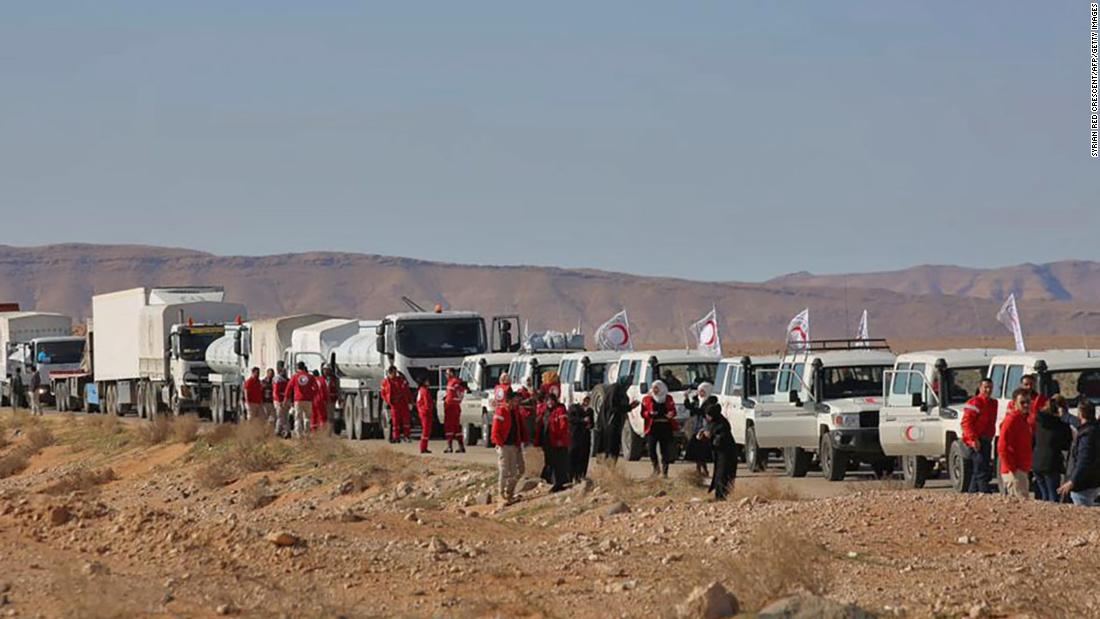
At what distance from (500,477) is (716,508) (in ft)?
14.9

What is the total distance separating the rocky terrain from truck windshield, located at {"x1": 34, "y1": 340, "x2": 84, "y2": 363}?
40.0 metres

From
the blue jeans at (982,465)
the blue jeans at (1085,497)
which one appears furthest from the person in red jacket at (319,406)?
the blue jeans at (1085,497)

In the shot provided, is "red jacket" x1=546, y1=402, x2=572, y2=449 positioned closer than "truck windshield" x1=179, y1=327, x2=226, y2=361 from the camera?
Yes

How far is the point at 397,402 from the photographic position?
129 ft

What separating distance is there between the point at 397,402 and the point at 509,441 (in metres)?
13.1

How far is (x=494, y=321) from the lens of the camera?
4234cm

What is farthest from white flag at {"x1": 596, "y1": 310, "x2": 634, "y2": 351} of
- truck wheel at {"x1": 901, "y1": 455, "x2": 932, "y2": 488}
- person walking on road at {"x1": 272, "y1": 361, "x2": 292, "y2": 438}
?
truck wheel at {"x1": 901, "y1": 455, "x2": 932, "y2": 488}

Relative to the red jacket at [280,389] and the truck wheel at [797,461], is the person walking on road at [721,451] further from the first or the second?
the red jacket at [280,389]

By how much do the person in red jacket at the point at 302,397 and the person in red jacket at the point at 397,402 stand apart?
4.98 feet

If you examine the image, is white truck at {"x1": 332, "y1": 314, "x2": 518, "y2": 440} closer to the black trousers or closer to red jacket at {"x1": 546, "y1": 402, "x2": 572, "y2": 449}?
the black trousers

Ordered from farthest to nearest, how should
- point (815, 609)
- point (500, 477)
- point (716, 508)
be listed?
1. point (500, 477)
2. point (716, 508)
3. point (815, 609)

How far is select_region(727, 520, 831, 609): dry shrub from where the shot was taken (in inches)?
635

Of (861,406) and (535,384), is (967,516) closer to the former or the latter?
(861,406)

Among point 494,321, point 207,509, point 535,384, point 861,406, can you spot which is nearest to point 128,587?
point 861,406
